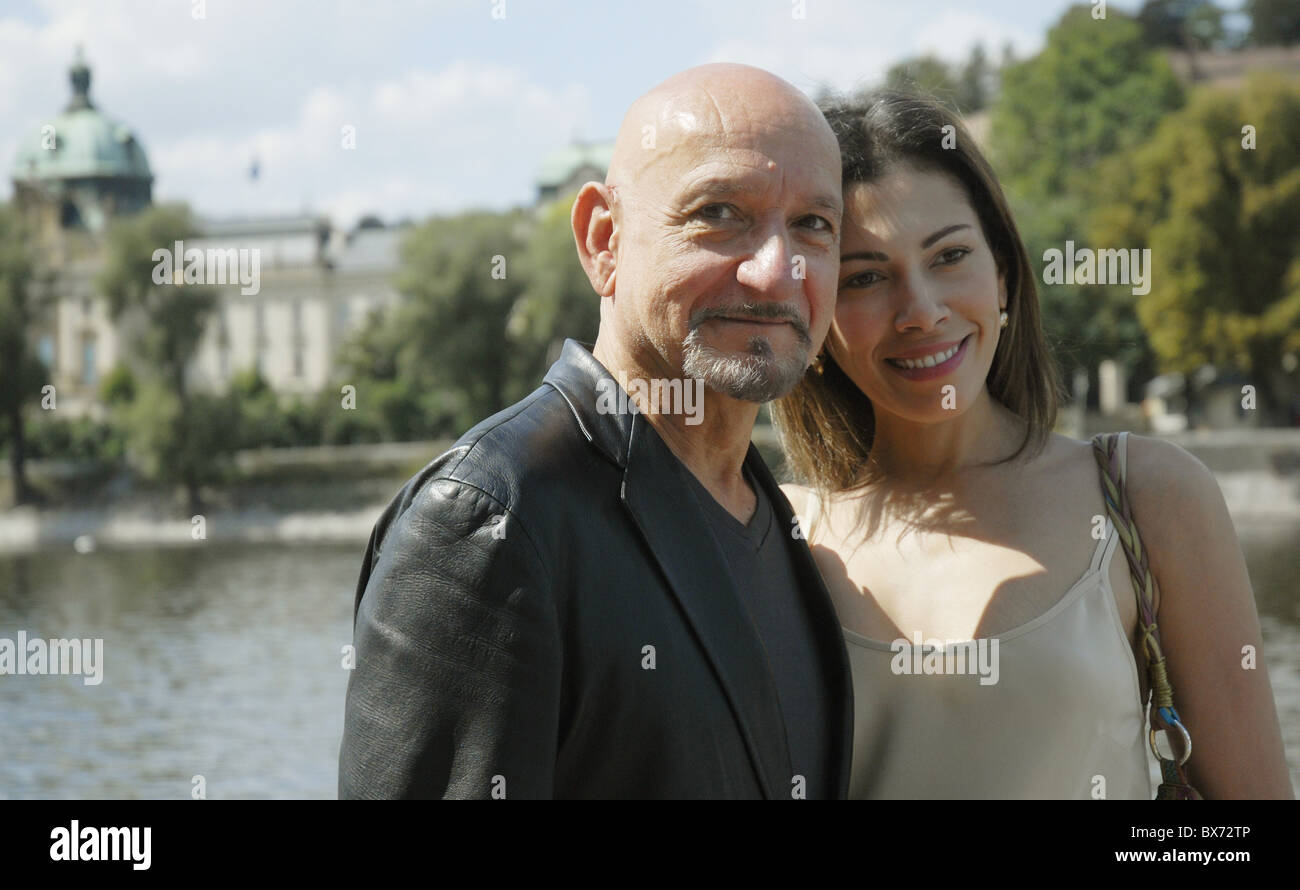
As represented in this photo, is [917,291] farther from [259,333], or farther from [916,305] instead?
[259,333]

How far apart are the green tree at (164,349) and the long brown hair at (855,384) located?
4129cm

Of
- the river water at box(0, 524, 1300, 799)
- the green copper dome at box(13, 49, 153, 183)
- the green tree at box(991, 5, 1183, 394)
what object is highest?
the green copper dome at box(13, 49, 153, 183)

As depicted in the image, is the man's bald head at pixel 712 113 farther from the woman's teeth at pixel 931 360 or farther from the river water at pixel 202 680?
the river water at pixel 202 680

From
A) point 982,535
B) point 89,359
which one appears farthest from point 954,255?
point 89,359

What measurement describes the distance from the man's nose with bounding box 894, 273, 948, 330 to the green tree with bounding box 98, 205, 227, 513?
137 feet

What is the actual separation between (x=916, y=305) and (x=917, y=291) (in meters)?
0.04

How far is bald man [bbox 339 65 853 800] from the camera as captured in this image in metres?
2.28

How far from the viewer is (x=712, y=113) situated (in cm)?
259

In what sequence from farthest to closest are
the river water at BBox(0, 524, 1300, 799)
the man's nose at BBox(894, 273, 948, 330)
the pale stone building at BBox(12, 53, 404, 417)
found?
the pale stone building at BBox(12, 53, 404, 417) → the river water at BBox(0, 524, 1300, 799) → the man's nose at BBox(894, 273, 948, 330)

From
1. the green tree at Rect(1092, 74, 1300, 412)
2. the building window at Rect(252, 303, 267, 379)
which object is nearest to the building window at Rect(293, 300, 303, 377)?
the building window at Rect(252, 303, 267, 379)

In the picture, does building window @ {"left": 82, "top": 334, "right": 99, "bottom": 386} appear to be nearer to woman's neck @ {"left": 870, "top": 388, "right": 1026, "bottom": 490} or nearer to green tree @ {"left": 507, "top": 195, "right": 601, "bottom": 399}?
green tree @ {"left": 507, "top": 195, "right": 601, "bottom": 399}

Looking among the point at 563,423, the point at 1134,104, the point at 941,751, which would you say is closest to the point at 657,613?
the point at 563,423
